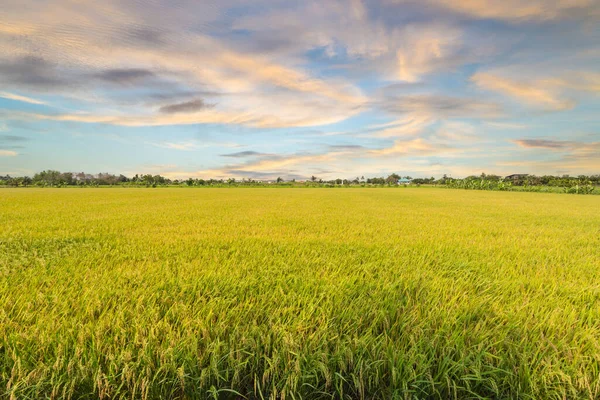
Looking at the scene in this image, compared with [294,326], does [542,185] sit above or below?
above

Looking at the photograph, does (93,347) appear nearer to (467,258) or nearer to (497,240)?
(467,258)

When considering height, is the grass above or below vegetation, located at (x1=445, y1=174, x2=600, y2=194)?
below

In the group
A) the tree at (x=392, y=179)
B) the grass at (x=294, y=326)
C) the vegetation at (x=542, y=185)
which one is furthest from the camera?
the tree at (x=392, y=179)

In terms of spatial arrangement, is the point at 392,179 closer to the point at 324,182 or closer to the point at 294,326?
the point at 324,182

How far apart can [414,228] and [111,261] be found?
7.49 meters

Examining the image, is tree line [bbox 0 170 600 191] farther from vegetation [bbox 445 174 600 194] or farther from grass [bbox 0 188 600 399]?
grass [bbox 0 188 600 399]

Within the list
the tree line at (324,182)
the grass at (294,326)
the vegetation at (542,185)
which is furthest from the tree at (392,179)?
the grass at (294,326)

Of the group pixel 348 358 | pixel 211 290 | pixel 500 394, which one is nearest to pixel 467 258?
pixel 500 394

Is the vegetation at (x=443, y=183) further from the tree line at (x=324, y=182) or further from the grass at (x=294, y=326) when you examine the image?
the grass at (x=294, y=326)

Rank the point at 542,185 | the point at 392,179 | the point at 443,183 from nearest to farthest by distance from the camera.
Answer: the point at 542,185 → the point at 443,183 → the point at 392,179

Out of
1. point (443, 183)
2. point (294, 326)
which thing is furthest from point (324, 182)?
point (294, 326)

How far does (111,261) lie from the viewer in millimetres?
3957

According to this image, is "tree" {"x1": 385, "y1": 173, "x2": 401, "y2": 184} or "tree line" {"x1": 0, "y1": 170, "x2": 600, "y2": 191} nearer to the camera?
"tree line" {"x1": 0, "y1": 170, "x2": 600, "y2": 191}

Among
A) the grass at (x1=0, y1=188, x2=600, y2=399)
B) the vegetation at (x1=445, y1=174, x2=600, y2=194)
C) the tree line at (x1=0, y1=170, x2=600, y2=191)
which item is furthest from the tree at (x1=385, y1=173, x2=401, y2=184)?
the grass at (x1=0, y1=188, x2=600, y2=399)
